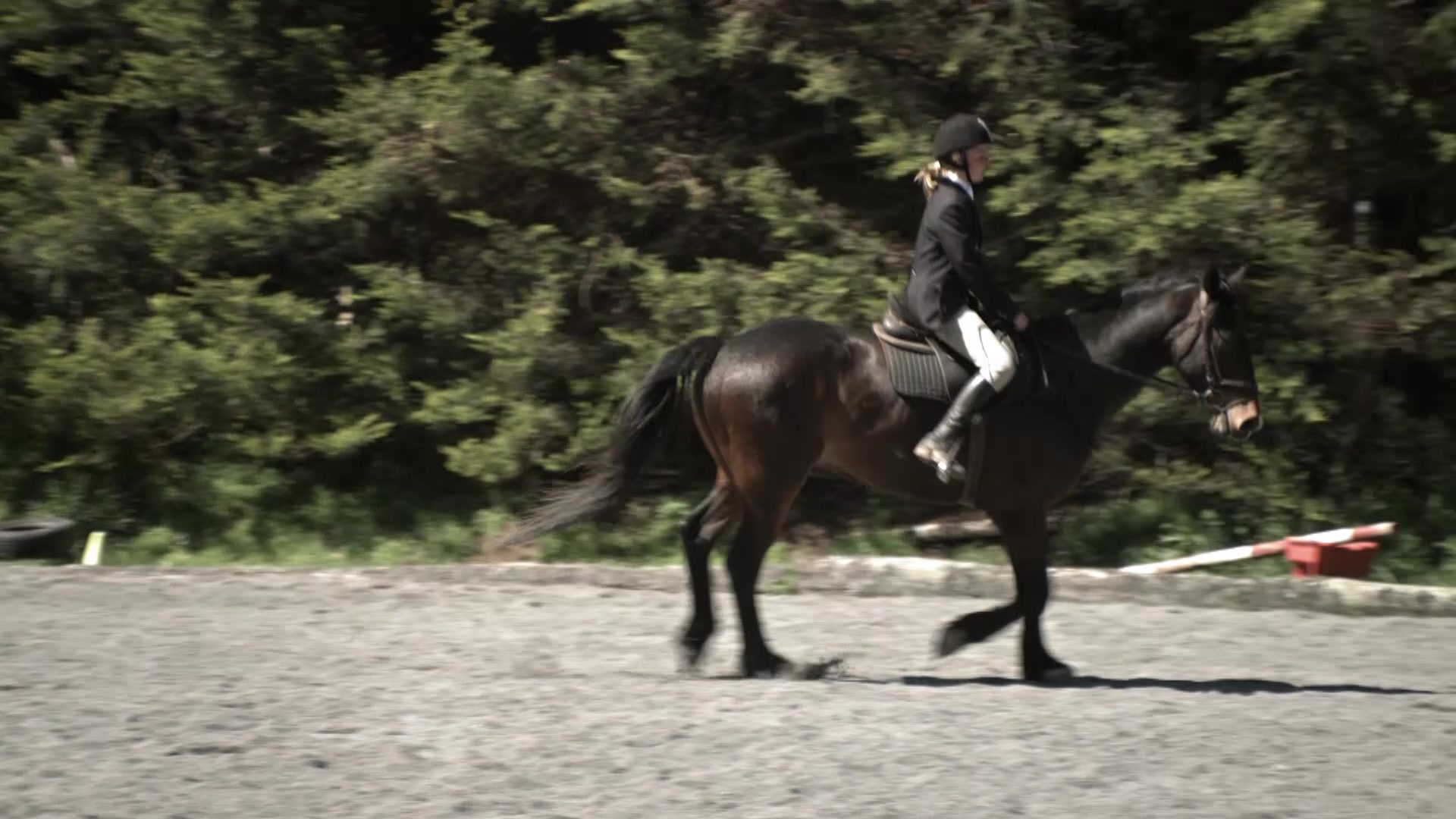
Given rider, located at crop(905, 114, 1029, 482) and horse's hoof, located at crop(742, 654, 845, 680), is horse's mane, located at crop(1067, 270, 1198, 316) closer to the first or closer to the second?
rider, located at crop(905, 114, 1029, 482)

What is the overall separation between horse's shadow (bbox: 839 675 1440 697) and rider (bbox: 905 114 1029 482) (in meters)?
1.04

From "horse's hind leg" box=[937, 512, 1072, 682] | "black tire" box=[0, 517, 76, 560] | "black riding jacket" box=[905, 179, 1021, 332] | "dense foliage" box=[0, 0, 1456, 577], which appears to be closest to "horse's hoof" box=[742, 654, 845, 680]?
"horse's hind leg" box=[937, 512, 1072, 682]

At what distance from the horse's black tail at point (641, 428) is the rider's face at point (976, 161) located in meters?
1.54

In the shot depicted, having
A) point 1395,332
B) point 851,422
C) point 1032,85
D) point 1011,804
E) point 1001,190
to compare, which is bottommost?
point 1011,804

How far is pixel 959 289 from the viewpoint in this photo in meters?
8.36

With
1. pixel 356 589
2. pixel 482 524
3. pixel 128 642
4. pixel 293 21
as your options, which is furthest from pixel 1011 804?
pixel 293 21

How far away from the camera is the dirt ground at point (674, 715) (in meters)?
5.95

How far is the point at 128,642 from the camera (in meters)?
8.93

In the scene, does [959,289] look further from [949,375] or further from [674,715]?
[674,715]

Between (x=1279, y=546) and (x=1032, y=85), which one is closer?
(x=1279, y=546)

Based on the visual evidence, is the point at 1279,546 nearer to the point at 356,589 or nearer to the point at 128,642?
the point at 356,589

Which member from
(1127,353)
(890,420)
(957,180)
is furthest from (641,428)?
(1127,353)

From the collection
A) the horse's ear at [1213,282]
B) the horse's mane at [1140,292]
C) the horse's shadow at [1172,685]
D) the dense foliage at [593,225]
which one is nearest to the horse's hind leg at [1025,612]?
the horse's shadow at [1172,685]

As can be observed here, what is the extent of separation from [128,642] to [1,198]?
20.0 feet
